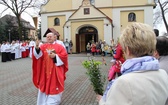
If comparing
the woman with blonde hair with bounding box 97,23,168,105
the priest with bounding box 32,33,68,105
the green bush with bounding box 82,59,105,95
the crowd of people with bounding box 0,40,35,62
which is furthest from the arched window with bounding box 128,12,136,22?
the woman with blonde hair with bounding box 97,23,168,105

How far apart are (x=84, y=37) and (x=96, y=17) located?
11.5ft

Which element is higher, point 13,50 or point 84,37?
point 84,37

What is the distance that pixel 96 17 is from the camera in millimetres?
29000

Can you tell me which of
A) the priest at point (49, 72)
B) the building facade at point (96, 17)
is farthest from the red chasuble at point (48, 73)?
the building facade at point (96, 17)

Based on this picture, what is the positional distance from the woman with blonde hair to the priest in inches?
156

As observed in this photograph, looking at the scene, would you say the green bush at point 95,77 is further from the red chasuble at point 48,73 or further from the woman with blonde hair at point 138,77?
the red chasuble at point 48,73

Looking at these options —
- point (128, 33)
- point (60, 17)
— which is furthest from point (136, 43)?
point (60, 17)

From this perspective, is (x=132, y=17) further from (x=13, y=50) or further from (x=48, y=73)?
(x=48, y=73)

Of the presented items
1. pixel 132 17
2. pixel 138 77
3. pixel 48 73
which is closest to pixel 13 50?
pixel 132 17

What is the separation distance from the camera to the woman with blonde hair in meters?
1.62

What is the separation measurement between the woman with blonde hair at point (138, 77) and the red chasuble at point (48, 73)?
397 cm

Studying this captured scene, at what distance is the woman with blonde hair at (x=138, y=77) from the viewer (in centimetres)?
162

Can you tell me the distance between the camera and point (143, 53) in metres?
1.80

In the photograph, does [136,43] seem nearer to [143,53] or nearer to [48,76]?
[143,53]
